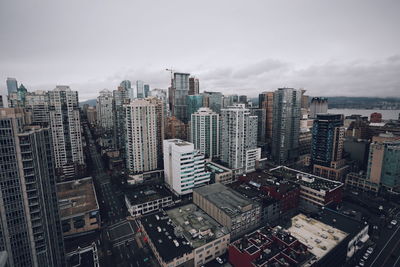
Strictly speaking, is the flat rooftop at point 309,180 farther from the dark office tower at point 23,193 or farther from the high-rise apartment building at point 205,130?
the dark office tower at point 23,193

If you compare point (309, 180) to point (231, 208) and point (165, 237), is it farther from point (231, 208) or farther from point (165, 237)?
point (165, 237)

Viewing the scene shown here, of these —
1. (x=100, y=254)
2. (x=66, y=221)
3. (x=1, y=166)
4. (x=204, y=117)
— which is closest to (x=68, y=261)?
(x=100, y=254)

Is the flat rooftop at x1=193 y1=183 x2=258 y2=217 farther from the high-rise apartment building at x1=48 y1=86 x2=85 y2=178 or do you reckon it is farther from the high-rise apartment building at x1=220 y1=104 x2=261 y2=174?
the high-rise apartment building at x1=48 y1=86 x2=85 y2=178

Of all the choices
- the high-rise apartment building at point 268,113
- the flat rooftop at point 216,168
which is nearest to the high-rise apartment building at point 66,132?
the flat rooftop at point 216,168

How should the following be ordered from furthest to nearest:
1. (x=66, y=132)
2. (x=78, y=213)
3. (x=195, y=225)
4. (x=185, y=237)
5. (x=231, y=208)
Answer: (x=66, y=132) → (x=78, y=213) → (x=231, y=208) → (x=195, y=225) → (x=185, y=237)

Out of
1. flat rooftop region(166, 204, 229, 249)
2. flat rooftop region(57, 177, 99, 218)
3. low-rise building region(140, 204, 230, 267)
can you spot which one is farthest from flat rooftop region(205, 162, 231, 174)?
flat rooftop region(57, 177, 99, 218)

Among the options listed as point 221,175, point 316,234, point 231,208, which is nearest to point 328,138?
point 221,175
